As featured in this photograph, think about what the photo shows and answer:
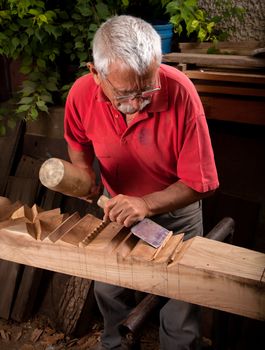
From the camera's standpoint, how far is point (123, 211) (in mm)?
1526

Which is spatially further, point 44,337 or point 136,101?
point 44,337

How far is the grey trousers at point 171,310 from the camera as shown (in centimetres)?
188

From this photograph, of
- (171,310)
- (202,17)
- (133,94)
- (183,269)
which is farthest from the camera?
(202,17)

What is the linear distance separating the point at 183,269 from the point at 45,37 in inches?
109

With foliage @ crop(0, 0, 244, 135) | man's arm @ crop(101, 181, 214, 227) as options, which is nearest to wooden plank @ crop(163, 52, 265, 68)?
foliage @ crop(0, 0, 244, 135)

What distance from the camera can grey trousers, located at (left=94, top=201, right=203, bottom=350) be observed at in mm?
1885

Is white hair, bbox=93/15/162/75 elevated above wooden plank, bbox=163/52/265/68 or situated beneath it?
elevated above

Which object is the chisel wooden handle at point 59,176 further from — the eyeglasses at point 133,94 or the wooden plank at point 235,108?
the wooden plank at point 235,108

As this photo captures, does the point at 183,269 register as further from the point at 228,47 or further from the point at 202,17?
the point at 202,17

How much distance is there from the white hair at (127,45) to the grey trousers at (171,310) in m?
0.95

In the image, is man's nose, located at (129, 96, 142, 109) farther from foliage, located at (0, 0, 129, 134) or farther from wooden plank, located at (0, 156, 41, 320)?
wooden plank, located at (0, 156, 41, 320)

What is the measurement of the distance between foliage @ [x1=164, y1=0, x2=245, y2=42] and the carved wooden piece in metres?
2.06

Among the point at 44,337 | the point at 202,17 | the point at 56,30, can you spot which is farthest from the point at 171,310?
the point at 56,30

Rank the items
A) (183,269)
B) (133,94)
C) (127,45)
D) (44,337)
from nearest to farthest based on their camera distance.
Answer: (183,269) < (127,45) < (133,94) < (44,337)
